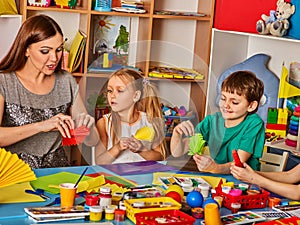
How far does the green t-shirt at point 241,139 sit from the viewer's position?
8.69ft

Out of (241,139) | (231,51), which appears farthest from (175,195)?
(231,51)

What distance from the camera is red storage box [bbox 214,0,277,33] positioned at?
386 cm

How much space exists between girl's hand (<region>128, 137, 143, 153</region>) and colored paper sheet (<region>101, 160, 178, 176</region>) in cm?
6

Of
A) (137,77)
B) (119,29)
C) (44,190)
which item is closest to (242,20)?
(119,29)

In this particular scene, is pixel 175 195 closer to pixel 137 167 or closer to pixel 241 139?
pixel 137 167

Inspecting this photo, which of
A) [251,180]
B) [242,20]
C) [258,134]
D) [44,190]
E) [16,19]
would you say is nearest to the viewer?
[44,190]

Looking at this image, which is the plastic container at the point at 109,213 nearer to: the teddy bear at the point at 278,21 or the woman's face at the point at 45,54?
the woman's face at the point at 45,54

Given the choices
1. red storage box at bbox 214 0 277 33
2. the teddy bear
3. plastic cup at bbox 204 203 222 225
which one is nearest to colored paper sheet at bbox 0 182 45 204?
plastic cup at bbox 204 203 222 225

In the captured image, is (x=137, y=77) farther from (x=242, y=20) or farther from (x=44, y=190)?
(x=242, y=20)

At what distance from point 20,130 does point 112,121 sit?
19.7 inches

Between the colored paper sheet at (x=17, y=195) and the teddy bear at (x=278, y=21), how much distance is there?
1.89 meters

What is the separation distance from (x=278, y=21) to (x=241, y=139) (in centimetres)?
109

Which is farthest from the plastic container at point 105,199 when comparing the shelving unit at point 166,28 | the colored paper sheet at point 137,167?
the shelving unit at point 166,28

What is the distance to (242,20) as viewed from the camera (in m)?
3.99
